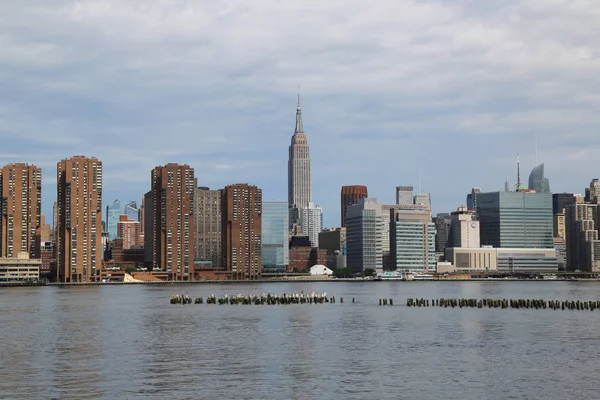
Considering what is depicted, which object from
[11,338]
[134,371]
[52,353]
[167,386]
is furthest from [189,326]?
[167,386]

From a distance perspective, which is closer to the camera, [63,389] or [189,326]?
[63,389]

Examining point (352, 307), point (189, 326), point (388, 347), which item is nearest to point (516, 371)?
point (388, 347)

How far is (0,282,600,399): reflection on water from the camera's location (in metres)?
65.2

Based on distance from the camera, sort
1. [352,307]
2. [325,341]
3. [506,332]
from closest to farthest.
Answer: [325,341] → [506,332] → [352,307]

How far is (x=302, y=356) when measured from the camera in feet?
271

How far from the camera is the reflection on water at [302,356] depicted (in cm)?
6519

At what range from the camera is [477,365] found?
A: 76562 millimetres

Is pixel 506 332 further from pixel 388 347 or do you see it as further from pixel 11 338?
pixel 11 338

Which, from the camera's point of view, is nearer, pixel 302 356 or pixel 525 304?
pixel 302 356

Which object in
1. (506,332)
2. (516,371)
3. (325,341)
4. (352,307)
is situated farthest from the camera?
(352,307)

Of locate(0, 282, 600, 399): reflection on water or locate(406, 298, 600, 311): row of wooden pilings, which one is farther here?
locate(406, 298, 600, 311): row of wooden pilings

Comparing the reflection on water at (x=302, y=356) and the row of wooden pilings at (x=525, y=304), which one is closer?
the reflection on water at (x=302, y=356)

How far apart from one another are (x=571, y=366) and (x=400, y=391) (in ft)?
61.4

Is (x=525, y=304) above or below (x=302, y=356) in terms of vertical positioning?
above
